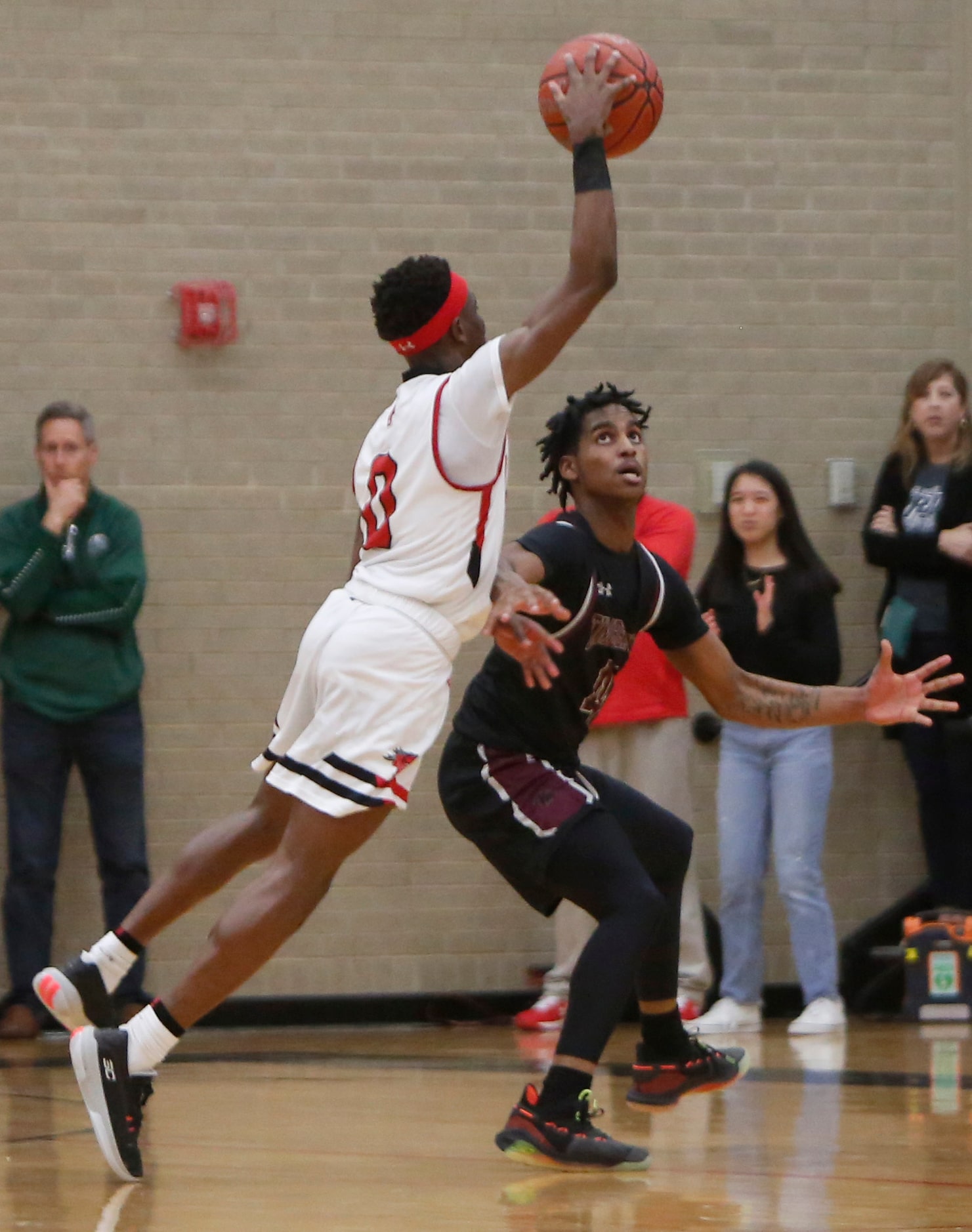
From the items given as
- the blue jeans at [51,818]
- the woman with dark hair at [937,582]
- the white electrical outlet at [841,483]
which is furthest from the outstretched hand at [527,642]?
the white electrical outlet at [841,483]

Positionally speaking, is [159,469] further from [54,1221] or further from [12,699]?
[54,1221]

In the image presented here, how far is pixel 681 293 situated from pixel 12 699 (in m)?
3.04

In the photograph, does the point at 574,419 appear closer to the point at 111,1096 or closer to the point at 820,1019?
the point at 111,1096

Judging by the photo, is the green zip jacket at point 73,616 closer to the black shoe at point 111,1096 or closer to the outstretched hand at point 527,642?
the black shoe at point 111,1096

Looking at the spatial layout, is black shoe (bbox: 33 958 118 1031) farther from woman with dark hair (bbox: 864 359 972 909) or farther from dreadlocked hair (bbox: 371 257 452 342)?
woman with dark hair (bbox: 864 359 972 909)

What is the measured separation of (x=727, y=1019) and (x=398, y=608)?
3.25 m

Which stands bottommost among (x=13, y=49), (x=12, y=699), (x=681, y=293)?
(x=12, y=699)

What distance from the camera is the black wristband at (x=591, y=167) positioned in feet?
12.5

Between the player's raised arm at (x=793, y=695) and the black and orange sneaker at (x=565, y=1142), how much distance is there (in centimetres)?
102

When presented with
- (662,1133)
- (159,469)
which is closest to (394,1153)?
(662,1133)

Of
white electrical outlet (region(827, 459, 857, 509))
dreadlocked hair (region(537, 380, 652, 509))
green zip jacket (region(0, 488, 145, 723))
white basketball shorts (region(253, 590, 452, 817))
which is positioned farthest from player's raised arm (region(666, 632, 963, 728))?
white electrical outlet (region(827, 459, 857, 509))

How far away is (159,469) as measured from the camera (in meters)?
7.10

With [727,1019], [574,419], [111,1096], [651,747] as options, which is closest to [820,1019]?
[727,1019]

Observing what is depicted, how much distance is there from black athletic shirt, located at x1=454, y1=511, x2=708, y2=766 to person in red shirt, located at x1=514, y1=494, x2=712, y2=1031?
245cm
